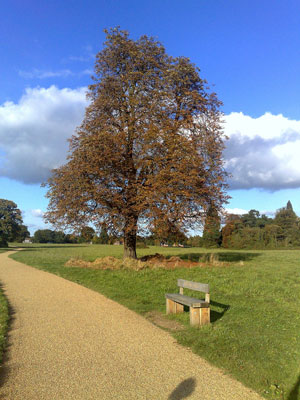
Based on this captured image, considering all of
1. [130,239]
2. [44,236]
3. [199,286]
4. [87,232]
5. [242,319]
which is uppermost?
[44,236]

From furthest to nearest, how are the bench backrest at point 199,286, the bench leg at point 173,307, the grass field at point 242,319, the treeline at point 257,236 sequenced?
1. the treeline at point 257,236
2. the bench leg at point 173,307
3. the bench backrest at point 199,286
4. the grass field at point 242,319

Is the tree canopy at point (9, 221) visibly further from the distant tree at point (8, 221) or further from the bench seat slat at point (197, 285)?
the bench seat slat at point (197, 285)

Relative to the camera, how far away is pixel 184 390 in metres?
4.30

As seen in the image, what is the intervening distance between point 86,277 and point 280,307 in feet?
28.1

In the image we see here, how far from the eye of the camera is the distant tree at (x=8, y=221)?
177 ft

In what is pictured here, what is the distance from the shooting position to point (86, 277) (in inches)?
583

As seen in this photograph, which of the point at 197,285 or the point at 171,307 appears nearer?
the point at 197,285

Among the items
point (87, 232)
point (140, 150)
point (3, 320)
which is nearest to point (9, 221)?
point (87, 232)

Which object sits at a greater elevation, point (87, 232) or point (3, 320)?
point (87, 232)

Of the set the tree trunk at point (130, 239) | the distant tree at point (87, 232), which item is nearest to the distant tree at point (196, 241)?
the tree trunk at point (130, 239)

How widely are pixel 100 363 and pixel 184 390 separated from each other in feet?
4.82

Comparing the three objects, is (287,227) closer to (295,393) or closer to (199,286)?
(199,286)

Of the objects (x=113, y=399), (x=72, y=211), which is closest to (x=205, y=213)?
(x=72, y=211)

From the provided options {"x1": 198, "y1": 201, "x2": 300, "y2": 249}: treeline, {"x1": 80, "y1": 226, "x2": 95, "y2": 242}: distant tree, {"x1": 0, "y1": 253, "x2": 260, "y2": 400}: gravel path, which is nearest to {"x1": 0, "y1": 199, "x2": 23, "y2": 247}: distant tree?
{"x1": 198, "y1": 201, "x2": 300, "y2": 249}: treeline
